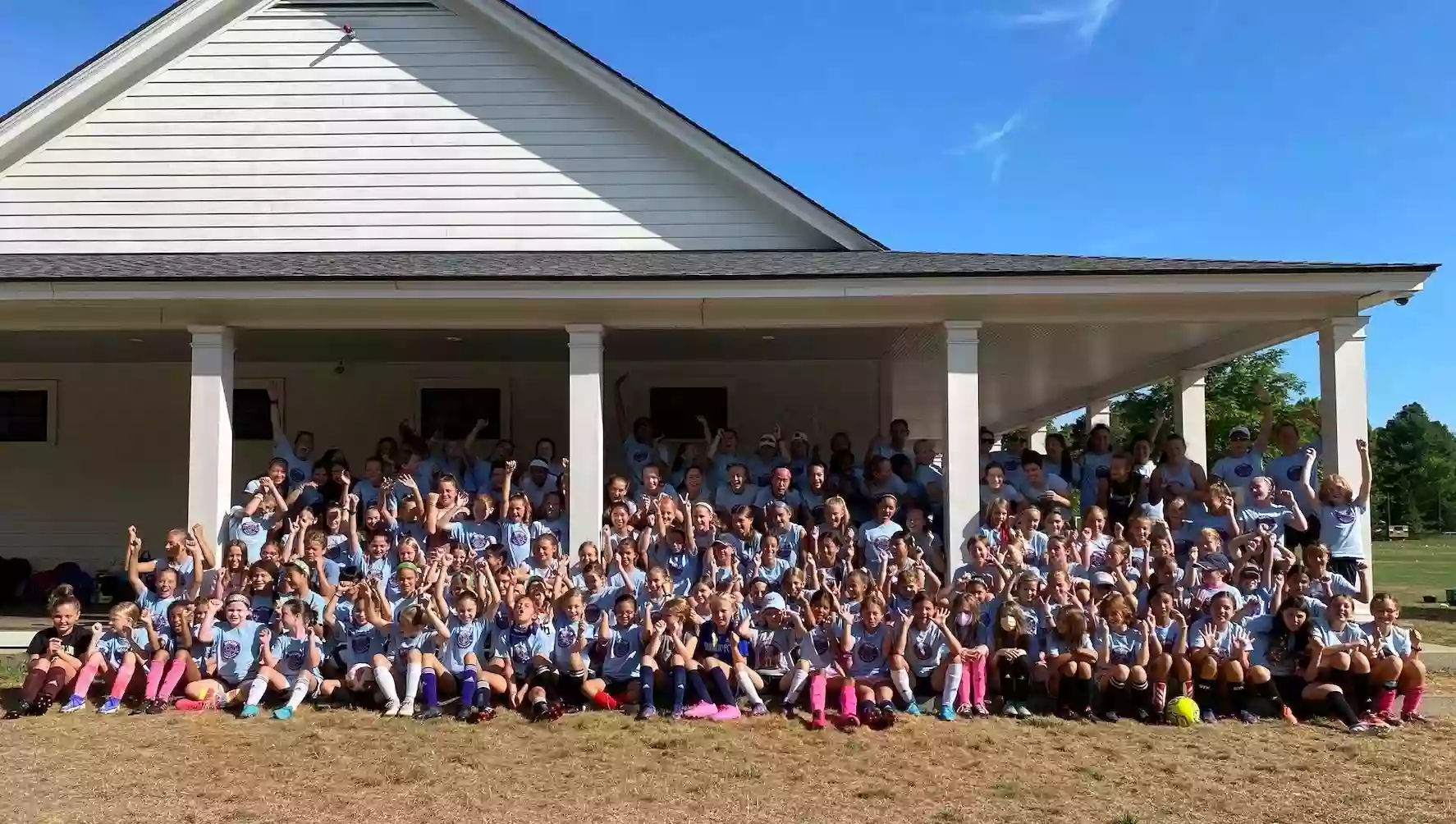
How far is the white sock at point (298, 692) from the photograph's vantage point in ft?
20.7

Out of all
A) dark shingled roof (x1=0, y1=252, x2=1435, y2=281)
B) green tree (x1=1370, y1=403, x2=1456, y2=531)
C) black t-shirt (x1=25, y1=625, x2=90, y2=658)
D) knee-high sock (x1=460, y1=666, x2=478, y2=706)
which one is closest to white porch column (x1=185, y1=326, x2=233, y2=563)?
dark shingled roof (x1=0, y1=252, x2=1435, y2=281)

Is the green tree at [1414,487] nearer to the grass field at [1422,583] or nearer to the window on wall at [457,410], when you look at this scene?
the grass field at [1422,583]

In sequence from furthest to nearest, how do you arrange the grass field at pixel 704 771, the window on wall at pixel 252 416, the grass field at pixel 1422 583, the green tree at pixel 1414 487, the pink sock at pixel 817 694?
1. the green tree at pixel 1414 487
2. the window on wall at pixel 252 416
3. the grass field at pixel 1422 583
4. the pink sock at pixel 817 694
5. the grass field at pixel 704 771

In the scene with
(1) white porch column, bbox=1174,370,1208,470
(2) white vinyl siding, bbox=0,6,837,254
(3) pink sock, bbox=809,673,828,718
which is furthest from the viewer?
(1) white porch column, bbox=1174,370,1208,470

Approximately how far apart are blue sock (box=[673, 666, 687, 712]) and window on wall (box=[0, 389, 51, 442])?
31.5ft

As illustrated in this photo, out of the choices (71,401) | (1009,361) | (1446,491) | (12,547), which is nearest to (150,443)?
(71,401)

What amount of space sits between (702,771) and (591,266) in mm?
4619

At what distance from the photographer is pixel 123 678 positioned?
6453 millimetres

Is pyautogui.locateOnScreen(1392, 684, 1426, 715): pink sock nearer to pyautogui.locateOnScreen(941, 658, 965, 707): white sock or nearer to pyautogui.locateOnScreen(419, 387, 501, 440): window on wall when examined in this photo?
pyautogui.locateOnScreen(941, 658, 965, 707): white sock

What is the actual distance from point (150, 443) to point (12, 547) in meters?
1.98

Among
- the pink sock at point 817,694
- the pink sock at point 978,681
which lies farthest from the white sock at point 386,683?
the pink sock at point 978,681

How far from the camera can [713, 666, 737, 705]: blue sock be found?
20.7 ft

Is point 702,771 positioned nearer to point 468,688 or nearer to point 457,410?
point 468,688

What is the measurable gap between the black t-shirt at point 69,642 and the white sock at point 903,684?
532 cm
